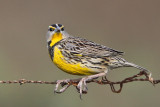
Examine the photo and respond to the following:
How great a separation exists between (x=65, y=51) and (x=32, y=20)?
357cm

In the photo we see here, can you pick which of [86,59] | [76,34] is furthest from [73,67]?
[76,34]

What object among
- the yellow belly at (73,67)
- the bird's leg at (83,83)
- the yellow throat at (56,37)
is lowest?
the bird's leg at (83,83)

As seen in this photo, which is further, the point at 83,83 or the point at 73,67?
Result: the point at 73,67

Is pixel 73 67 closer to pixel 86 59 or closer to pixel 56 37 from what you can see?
pixel 86 59

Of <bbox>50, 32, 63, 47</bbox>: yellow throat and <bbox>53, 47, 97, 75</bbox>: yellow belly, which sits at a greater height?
<bbox>50, 32, 63, 47</bbox>: yellow throat

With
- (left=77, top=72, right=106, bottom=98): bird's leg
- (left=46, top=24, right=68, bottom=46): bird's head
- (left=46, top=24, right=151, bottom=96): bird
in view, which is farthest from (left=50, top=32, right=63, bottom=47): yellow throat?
(left=77, top=72, right=106, bottom=98): bird's leg

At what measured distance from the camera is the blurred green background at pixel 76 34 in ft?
15.4

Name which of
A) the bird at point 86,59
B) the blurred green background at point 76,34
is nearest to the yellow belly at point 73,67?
the bird at point 86,59

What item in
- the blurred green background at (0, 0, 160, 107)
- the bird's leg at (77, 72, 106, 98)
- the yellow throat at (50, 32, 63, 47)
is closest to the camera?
the bird's leg at (77, 72, 106, 98)

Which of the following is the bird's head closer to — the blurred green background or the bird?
the bird

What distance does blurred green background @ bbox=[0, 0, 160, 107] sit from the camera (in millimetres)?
4699

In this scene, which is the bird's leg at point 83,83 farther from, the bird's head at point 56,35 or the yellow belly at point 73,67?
the bird's head at point 56,35

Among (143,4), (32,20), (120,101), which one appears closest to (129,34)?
(143,4)

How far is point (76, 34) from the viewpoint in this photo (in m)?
6.52
